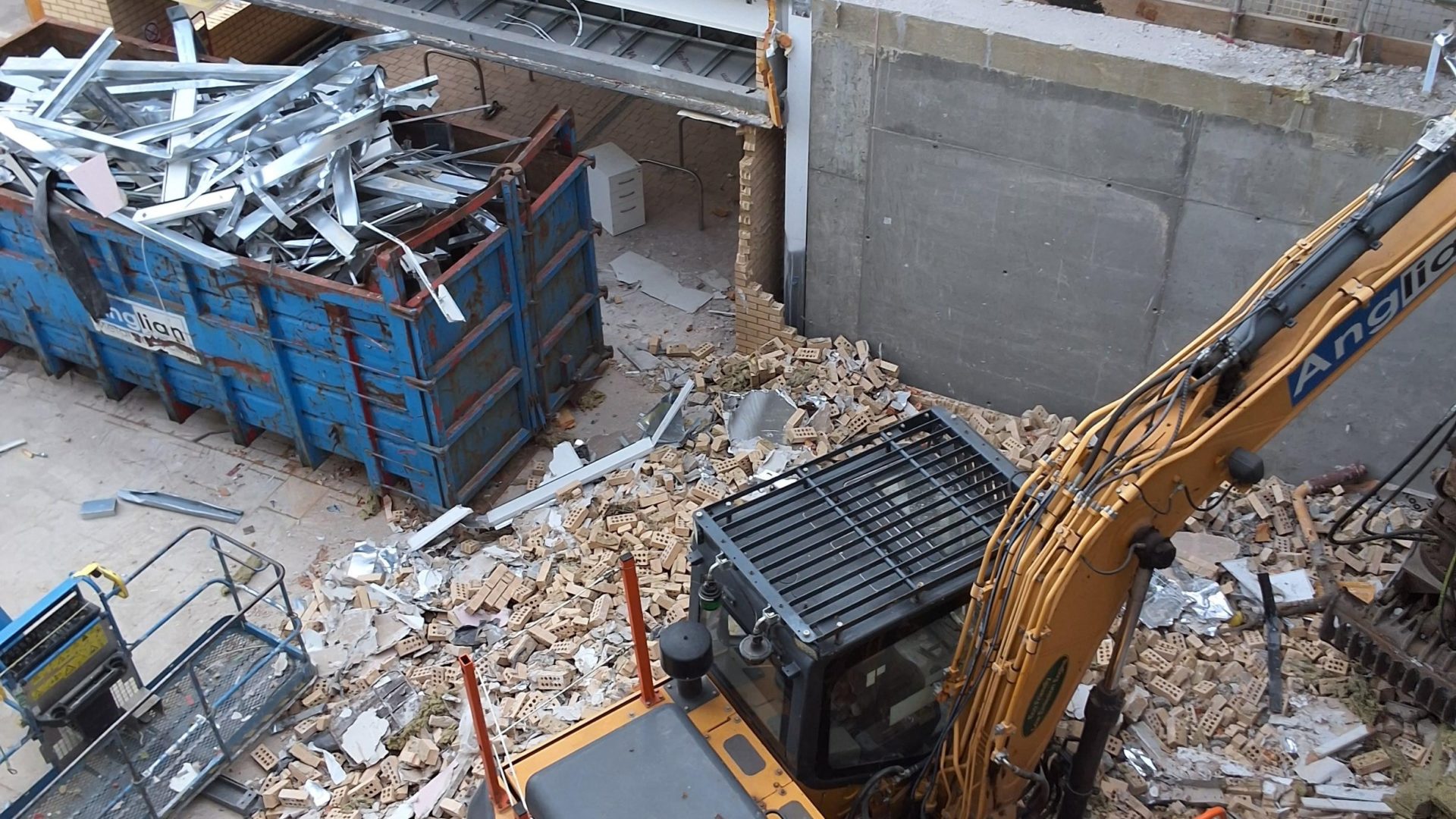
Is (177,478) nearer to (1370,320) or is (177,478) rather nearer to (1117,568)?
(1117,568)

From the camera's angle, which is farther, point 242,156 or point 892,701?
point 242,156

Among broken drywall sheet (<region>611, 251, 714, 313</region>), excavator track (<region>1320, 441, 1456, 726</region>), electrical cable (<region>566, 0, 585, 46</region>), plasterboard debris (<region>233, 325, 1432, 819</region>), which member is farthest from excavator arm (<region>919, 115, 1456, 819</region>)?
electrical cable (<region>566, 0, 585, 46</region>)

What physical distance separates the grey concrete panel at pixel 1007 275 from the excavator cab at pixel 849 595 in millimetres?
3450

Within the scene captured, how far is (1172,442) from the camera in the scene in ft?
15.0

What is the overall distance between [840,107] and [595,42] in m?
2.44

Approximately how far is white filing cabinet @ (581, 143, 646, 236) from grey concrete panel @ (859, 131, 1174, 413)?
3.29 meters

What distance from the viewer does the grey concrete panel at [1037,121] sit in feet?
26.8

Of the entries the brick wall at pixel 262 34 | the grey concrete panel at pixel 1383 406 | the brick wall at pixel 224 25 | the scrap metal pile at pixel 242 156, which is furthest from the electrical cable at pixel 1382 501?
the brick wall at pixel 262 34

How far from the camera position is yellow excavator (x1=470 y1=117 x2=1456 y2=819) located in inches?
180

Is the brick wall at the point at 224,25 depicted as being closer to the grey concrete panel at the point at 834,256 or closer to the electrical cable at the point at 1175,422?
the grey concrete panel at the point at 834,256

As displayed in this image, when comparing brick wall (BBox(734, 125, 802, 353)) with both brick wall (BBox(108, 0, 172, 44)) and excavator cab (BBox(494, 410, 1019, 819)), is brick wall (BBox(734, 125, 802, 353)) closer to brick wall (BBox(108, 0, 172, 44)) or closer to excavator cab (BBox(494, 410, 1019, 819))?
excavator cab (BBox(494, 410, 1019, 819))

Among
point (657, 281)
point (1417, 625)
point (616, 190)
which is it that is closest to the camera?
point (1417, 625)

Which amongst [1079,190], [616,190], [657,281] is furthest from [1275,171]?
[616,190]

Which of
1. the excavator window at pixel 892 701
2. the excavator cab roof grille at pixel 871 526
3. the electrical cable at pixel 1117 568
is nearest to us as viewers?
the electrical cable at pixel 1117 568
